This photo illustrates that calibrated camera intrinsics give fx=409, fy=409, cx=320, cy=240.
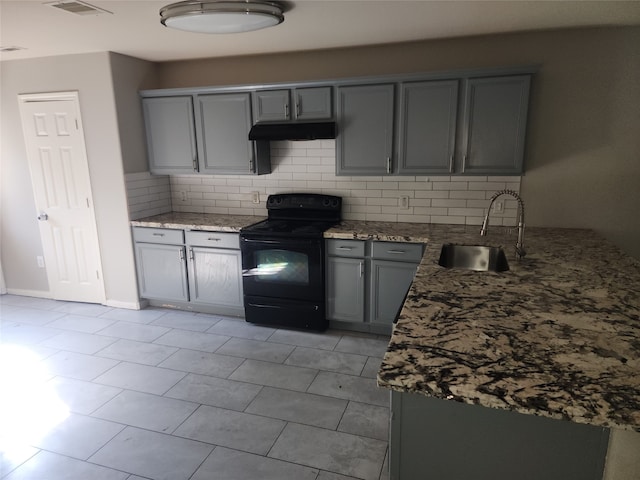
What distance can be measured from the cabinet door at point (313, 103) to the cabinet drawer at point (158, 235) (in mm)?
1642

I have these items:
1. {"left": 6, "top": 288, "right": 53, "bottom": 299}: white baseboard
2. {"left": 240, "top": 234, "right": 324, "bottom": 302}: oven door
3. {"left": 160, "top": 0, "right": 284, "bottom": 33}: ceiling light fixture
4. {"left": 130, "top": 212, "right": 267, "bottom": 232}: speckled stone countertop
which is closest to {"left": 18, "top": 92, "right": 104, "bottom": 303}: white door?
{"left": 6, "top": 288, "right": 53, "bottom": 299}: white baseboard

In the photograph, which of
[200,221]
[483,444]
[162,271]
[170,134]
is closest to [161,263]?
[162,271]

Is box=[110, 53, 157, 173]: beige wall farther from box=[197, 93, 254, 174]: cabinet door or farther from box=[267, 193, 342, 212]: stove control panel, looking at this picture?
box=[267, 193, 342, 212]: stove control panel

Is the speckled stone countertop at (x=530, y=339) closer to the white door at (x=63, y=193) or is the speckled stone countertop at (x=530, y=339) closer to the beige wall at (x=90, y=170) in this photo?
the beige wall at (x=90, y=170)

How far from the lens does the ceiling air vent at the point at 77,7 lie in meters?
2.40

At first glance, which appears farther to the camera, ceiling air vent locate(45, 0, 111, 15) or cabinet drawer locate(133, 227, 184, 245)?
cabinet drawer locate(133, 227, 184, 245)

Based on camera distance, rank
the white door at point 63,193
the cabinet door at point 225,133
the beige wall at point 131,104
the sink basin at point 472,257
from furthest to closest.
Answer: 1. the white door at point 63,193
2. the beige wall at point 131,104
3. the cabinet door at point 225,133
4. the sink basin at point 472,257

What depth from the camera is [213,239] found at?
12.8 feet

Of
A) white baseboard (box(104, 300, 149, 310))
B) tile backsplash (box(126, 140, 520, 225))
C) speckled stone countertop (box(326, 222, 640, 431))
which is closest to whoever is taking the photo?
speckled stone countertop (box(326, 222, 640, 431))

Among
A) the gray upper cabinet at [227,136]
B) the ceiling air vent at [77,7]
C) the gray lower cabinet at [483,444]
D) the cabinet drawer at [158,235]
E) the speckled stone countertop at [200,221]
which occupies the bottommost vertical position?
A: the gray lower cabinet at [483,444]

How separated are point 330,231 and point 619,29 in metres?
2.67

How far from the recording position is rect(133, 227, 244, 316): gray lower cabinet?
153 inches

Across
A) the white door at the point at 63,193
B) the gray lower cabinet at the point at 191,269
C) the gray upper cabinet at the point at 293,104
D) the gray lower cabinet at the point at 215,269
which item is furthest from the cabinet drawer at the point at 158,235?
the gray upper cabinet at the point at 293,104

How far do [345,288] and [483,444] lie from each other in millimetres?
2301
